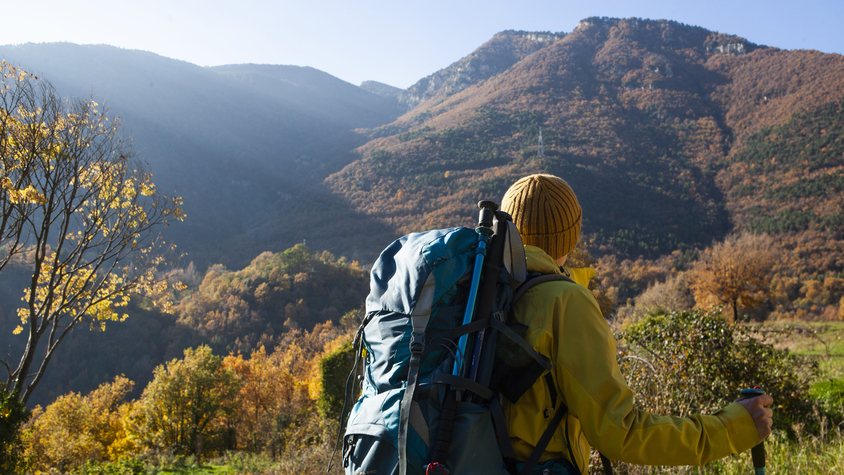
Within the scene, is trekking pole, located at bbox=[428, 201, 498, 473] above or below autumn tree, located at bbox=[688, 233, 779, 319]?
above

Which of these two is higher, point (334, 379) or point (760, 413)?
point (760, 413)

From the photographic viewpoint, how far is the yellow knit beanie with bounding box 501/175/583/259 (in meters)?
1.53

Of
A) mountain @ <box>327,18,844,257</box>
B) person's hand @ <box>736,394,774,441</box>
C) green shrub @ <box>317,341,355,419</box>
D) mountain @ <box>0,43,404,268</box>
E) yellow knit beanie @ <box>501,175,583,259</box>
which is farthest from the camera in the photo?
mountain @ <box>0,43,404,268</box>

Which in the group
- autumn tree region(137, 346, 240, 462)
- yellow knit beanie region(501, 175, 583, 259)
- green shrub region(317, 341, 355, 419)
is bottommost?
autumn tree region(137, 346, 240, 462)

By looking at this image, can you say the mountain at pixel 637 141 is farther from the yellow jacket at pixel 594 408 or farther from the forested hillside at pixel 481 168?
the yellow jacket at pixel 594 408

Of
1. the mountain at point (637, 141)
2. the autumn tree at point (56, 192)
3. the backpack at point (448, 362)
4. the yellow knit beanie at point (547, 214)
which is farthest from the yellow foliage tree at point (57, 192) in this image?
the mountain at point (637, 141)

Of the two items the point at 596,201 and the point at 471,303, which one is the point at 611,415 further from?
the point at 596,201

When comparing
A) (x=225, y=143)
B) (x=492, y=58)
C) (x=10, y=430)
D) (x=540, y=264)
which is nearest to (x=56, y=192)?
(x=10, y=430)

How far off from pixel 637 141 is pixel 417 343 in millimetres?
106745

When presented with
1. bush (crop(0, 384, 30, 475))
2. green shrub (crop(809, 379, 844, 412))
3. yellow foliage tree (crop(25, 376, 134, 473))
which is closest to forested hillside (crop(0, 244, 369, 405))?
yellow foliage tree (crop(25, 376, 134, 473))

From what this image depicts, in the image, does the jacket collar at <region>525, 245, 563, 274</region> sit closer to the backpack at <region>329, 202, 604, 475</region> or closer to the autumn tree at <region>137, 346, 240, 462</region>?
the backpack at <region>329, 202, 604, 475</region>

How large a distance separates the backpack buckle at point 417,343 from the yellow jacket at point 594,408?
0.30 metres

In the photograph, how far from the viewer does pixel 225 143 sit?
146 metres

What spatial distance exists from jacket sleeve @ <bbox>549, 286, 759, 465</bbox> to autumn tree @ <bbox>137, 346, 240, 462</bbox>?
975 inches
